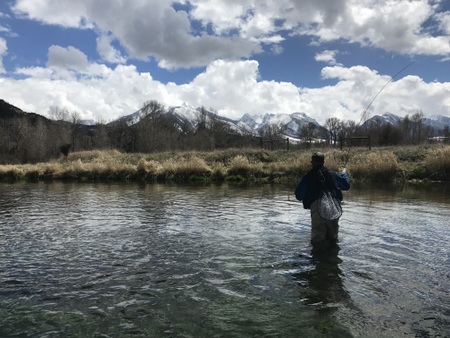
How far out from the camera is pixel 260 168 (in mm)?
33000

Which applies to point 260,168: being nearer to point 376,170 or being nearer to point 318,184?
point 376,170

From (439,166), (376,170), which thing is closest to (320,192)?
(376,170)

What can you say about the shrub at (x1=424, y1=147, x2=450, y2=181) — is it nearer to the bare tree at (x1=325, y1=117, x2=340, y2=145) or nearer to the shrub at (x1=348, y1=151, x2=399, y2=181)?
the shrub at (x1=348, y1=151, x2=399, y2=181)

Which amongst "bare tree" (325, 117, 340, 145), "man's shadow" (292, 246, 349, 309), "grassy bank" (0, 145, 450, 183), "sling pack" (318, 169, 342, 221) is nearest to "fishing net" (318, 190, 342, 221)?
"sling pack" (318, 169, 342, 221)

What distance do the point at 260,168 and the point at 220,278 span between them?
26.5m

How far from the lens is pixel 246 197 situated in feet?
65.0

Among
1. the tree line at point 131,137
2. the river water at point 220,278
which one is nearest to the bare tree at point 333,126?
the tree line at point 131,137

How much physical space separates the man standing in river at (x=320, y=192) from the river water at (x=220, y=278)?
1.43 ft

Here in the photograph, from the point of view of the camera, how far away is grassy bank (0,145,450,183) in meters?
28.8

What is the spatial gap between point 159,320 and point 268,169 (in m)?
28.7

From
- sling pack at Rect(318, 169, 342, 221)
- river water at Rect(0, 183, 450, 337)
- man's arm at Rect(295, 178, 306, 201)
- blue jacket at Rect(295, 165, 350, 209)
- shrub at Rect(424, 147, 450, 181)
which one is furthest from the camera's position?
shrub at Rect(424, 147, 450, 181)

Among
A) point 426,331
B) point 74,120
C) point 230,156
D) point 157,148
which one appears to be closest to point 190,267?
point 426,331

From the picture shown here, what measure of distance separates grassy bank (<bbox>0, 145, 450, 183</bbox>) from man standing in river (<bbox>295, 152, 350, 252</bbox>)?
19.4 meters

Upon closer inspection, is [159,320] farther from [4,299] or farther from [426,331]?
[426,331]
